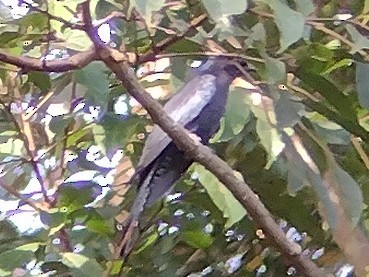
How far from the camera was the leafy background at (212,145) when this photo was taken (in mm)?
656

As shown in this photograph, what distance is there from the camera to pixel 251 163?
0.88 m

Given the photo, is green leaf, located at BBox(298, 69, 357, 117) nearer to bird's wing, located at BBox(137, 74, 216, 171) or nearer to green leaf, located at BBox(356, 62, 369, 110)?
green leaf, located at BBox(356, 62, 369, 110)

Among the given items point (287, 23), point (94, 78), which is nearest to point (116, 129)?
point (94, 78)

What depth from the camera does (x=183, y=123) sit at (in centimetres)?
93

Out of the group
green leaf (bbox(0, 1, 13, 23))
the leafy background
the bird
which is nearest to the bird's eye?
the leafy background

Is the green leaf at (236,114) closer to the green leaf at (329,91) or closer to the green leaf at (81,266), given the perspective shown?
the green leaf at (329,91)

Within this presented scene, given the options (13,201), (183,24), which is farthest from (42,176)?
(183,24)

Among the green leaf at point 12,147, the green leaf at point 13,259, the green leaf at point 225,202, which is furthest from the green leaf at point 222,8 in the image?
the green leaf at point 12,147

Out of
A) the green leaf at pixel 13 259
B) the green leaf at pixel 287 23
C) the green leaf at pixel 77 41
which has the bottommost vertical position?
the green leaf at pixel 13 259

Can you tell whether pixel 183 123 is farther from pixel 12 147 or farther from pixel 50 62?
pixel 50 62

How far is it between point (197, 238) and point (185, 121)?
152mm

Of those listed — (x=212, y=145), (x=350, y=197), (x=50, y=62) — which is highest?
(x=50, y=62)

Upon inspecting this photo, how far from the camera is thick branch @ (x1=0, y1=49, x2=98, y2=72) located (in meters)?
0.55

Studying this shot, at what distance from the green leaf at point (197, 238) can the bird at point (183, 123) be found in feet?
0.19
